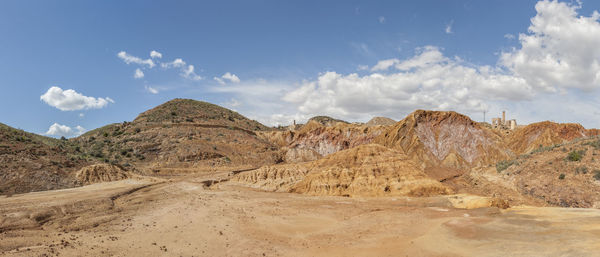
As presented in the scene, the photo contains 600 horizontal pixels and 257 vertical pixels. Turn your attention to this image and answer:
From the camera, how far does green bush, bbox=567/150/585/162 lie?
79.2 feet

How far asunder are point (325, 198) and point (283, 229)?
9069 mm

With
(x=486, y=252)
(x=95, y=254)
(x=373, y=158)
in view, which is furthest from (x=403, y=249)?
(x=373, y=158)

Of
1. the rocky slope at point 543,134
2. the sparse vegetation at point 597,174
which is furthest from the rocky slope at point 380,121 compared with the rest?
the sparse vegetation at point 597,174

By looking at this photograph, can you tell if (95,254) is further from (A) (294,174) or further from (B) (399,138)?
(B) (399,138)

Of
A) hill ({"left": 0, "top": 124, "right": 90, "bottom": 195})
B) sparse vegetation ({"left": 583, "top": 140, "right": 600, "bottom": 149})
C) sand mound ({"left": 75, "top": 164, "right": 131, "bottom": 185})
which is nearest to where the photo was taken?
sparse vegetation ({"left": 583, "top": 140, "right": 600, "bottom": 149})

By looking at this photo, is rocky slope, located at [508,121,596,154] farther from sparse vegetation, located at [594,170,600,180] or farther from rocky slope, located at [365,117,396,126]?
rocky slope, located at [365,117,396,126]

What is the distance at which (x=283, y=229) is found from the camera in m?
15.5

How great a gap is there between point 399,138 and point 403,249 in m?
35.3

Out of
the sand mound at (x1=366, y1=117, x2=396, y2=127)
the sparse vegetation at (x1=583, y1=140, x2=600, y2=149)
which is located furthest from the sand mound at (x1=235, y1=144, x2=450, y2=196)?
the sand mound at (x1=366, y1=117, x2=396, y2=127)

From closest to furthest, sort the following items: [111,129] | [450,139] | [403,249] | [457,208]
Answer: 1. [403,249]
2. [457,208]
3. [450,139]
4. [111,129]

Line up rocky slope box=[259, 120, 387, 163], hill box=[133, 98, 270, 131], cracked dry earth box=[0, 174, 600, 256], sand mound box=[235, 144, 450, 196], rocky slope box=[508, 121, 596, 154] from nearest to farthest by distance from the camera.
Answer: cracked dry earth box=[0, 174, 600, 256] < sand mound box=[235, 144, 450, 196] < rocky slope box=[508, 121, 596, 154] < rocky slope box=[259, 120, 387, 163] < hill box=[133, 98, 270, 131]

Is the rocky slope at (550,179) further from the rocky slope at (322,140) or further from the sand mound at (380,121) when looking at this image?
the sand mound at (380,121)

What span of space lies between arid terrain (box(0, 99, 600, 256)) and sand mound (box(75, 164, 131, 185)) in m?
0.15

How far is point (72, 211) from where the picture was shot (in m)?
17.0
